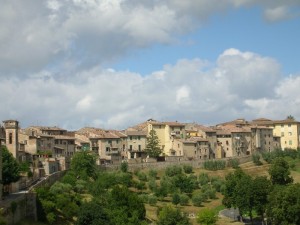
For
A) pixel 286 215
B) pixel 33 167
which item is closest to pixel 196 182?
pixel 33 167

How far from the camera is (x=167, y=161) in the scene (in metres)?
119

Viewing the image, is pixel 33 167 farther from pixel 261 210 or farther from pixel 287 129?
pixel 287 129

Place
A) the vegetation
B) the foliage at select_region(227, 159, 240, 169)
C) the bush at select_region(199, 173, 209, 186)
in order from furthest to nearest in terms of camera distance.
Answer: the foliage at select_region(227, 159, 240, 169) → the bush at select_region(199, 173, 209, 186) → the vegetation

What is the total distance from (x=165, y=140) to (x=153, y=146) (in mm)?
8389

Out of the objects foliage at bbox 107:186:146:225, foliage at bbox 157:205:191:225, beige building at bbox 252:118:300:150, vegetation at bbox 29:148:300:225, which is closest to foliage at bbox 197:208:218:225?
vegetation at bbox 29:148:300:225

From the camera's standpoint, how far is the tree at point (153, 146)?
412 feet

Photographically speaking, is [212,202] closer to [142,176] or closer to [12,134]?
[142,176]

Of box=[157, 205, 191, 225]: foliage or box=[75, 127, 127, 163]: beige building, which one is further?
box=[75, 127, 127, 163]: beige building

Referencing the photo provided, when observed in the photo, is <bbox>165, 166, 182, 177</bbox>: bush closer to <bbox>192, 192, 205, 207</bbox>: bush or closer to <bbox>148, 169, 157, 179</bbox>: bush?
<bbox>148, 169, 157, 179</bbox>: bush

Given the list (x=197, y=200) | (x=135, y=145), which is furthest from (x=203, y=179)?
(x=135, y=145)

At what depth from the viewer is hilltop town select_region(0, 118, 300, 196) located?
108 m

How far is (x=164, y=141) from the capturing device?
441ft

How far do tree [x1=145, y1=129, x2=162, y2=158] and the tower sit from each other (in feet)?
142

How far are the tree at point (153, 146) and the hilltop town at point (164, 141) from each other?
1499 mm
